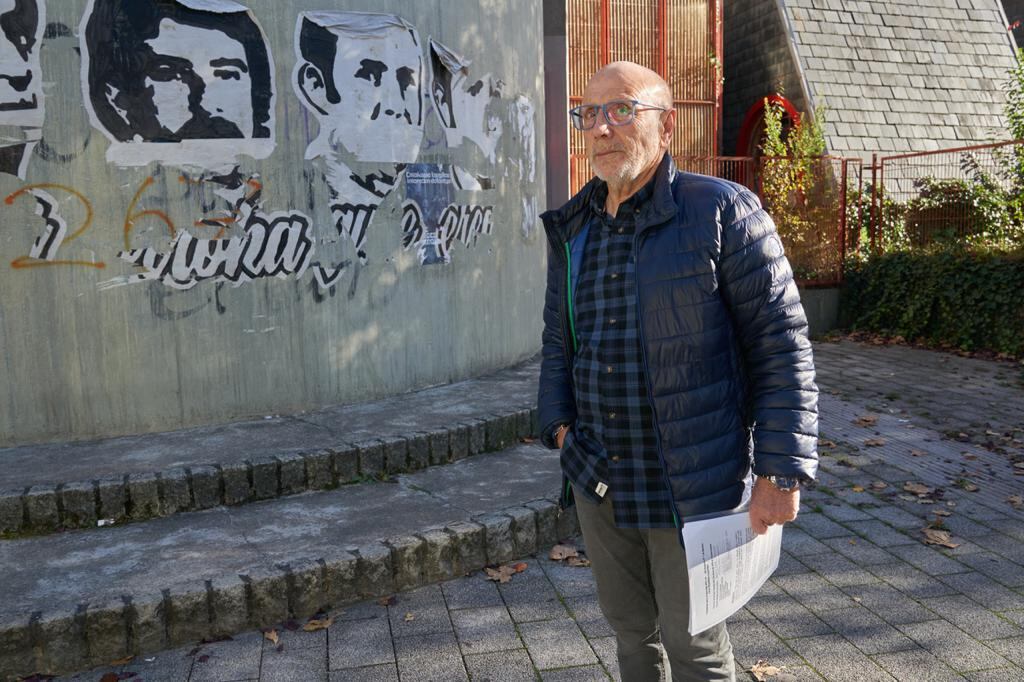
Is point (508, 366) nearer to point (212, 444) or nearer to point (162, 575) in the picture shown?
point (212, 444)

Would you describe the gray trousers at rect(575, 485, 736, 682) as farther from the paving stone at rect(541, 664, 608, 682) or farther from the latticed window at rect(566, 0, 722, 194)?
the latticed window at rect(566, 0, 722, 194)

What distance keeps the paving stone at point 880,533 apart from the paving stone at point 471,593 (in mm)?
2181

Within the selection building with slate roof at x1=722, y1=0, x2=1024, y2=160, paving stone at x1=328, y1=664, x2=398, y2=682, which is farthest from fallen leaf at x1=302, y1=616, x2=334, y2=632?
building with slate roof at x1=722, y1=0, x2=1024, y2=160

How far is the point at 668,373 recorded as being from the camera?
2.37 m

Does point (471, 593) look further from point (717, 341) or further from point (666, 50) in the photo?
point (666, 50)

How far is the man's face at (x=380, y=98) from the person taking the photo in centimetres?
651

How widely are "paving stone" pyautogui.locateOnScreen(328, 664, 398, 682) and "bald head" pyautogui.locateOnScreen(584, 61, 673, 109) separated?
2.36m

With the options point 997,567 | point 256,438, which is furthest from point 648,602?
point 256,438

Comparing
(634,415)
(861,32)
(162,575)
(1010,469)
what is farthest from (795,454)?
(861,32)

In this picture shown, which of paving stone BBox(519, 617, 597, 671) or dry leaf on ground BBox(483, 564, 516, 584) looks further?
dry leaf on ground BBox(483, 564, 516, 584)

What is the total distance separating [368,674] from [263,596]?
0.70 metres

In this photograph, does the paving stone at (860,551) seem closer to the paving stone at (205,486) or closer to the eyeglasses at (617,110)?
the eyeglasses at (617,110)

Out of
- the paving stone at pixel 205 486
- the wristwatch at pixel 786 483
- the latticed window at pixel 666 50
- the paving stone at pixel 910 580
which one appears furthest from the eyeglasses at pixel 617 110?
the latticed window at pixel 666 50

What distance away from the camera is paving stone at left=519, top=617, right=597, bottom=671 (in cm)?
347
